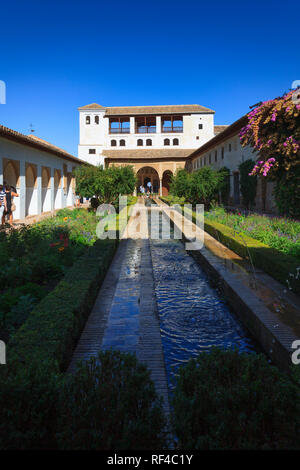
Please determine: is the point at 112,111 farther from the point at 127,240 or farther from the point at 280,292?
the point at 280,292

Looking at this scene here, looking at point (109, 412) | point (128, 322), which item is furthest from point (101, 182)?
point (109, 412)

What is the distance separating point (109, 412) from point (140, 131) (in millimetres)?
41492

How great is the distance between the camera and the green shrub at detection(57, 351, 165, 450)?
150cm

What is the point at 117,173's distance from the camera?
53.9ft

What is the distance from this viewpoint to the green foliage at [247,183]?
1730 centimetres

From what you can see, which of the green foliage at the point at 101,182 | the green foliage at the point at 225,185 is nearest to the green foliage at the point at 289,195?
the green foliage at the point at 225,185

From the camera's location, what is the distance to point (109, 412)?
158 cm

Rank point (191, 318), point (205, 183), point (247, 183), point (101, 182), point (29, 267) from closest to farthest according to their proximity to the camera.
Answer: point (191, 318), point (29, 267), point (101, 182), point (205, 183), point (247, 183)

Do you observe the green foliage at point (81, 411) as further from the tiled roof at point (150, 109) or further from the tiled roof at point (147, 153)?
the tiled roof at point (150, 109)

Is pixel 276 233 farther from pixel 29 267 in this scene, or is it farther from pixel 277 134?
pixel 29 267

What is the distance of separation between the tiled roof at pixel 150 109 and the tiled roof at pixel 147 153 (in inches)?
174

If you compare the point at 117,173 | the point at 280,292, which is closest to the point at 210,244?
the point at 280,292

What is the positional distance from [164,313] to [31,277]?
2.08 meters
